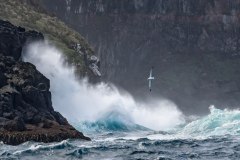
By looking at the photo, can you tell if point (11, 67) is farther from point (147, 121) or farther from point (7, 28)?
point (147, 121)

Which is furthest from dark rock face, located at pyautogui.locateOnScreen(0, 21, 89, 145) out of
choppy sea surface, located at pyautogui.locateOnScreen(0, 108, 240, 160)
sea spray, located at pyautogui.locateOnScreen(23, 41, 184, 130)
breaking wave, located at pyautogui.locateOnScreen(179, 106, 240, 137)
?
breaking wave, located at pyautogui.locateOnScreen(179, 106, 240, 137)

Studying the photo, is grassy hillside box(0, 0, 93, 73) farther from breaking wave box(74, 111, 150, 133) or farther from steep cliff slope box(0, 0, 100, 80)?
breaking wave box(74, 111, 150, 133)

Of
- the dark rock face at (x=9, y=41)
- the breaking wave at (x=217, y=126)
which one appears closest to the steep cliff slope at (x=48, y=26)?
the breaking wave at (x=217, y=126)

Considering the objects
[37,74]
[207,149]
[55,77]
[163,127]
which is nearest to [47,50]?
[55,77]

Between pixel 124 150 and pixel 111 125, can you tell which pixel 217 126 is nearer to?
pixel 111 125

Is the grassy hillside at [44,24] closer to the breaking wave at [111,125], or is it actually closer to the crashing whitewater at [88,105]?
the crashing whitewater at [88,105]

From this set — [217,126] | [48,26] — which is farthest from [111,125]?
[48,26]
